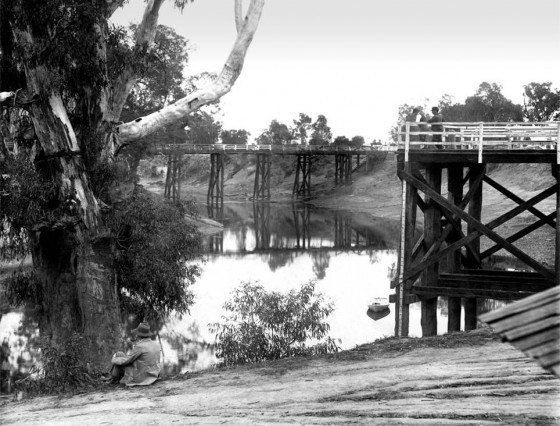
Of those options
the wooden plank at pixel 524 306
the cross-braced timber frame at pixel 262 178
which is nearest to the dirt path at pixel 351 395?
the wooden plank at pixel 524 306

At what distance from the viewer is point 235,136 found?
9562 centimetres

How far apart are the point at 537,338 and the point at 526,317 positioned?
15 cm

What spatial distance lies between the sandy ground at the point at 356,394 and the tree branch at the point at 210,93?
7.25 metres

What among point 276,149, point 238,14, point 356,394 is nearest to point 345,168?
point 276,149

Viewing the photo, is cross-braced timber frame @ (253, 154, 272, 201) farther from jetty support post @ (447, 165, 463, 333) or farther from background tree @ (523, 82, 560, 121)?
jetty support post @ (447, 165, 463, 333)

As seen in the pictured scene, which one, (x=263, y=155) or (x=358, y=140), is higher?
(x=358, y=140)

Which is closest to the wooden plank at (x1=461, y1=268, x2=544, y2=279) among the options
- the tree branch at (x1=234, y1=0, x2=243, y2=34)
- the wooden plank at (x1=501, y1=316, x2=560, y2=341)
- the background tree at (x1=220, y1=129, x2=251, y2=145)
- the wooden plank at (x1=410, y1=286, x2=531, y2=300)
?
the wooden plank at (x1=410, y1=286, x2=531, y2=300)

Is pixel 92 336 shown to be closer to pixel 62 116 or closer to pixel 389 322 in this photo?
pixel 62 116

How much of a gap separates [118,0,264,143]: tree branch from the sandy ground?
7.25 metres

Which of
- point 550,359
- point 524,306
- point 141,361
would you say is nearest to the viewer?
point 550,359

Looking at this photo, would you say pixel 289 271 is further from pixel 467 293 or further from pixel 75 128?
pixel 467 293

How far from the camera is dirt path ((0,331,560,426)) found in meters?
7.50

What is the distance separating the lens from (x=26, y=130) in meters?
15.6

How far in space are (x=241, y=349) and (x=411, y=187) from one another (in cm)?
504
